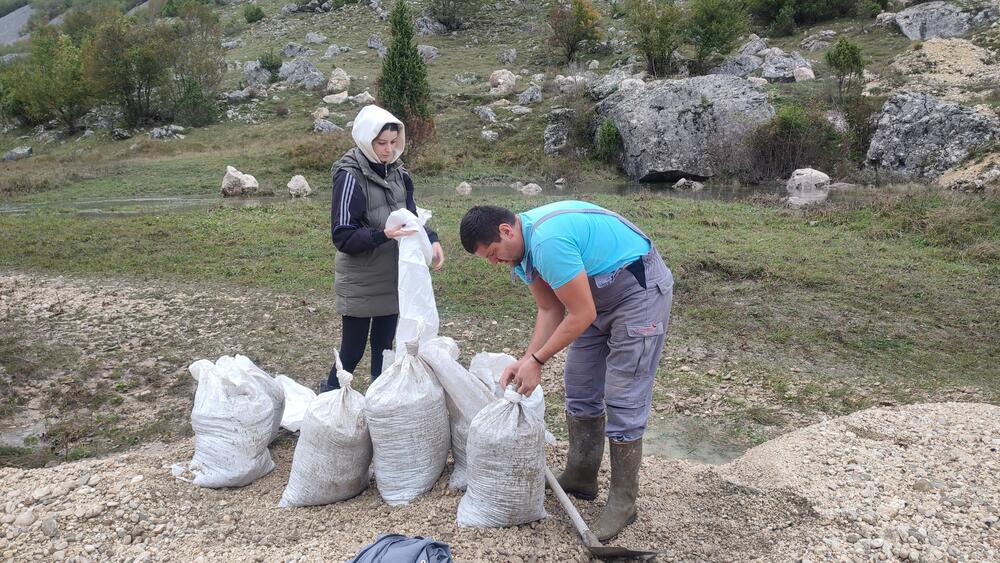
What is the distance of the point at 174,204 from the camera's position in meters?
14.9

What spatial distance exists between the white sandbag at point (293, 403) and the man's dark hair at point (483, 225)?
1.79m

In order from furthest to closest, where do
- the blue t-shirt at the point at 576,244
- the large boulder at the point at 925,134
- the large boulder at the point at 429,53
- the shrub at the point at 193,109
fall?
the large boulder at the point at 429,53 → the shrub at the point at 193,109 → the large boulder at the point at 925,134 → the blue t-shirt at the point at 576,244

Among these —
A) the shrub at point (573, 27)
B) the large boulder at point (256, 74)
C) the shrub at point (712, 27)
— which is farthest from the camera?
the shrub at point (573, 27)

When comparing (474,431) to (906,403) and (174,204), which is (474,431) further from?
(174,204)

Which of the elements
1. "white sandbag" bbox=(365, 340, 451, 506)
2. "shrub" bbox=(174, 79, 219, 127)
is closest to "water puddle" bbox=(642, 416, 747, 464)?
"white sandbag" bbox=(365, 340, 451, 506)

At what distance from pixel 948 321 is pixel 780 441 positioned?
3519mm

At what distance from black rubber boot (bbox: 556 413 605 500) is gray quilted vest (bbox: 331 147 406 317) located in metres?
1.20

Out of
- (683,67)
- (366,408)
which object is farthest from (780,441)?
(683,67)

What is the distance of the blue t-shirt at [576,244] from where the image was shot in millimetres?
2465

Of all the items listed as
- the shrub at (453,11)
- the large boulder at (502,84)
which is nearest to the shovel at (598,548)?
the large boulder at (502,84)

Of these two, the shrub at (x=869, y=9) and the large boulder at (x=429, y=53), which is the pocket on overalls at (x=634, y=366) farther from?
the large boulder at (x=429, y=53)

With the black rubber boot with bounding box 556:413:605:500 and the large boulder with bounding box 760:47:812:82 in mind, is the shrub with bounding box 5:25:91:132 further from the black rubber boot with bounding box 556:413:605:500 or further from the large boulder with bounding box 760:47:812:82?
the black rubber boot with bounding box 556:413:605:500

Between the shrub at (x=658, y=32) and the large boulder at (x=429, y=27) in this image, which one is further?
the large boulder at (x=429, y=27)

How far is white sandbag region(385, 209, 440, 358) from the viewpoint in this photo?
10.3 feet
